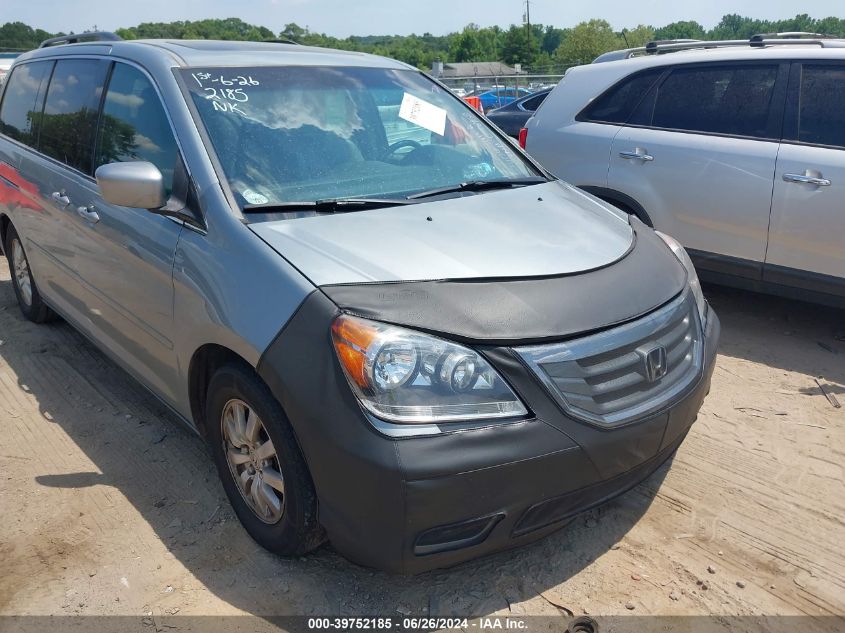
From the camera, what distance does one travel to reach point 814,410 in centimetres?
387

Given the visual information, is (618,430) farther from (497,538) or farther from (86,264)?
(86,264)

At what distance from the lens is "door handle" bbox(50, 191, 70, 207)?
390 cm

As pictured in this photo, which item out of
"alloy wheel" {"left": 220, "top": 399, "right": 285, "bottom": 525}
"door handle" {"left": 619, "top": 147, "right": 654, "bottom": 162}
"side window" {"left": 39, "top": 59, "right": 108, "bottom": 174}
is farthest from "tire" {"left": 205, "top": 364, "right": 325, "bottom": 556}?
"door handle" {"left": 619, "top": 147, "right": 654, "bottom": 162}

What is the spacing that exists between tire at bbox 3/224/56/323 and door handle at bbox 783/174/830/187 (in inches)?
189

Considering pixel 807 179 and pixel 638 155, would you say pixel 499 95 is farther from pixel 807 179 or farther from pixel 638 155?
pixel 807 179

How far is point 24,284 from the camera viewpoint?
5191mm

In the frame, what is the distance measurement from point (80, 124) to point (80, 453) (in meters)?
1.72

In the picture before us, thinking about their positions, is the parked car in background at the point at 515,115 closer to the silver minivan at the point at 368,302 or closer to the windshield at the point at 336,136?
the windshield at the point at 336,136

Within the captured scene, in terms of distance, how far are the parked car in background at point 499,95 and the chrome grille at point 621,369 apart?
24.1 m

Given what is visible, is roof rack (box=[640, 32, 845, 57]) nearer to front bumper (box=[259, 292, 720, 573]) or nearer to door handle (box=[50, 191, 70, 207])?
front bumper (box=[259, 292, 720, 573])

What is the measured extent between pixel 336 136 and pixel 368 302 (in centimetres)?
120

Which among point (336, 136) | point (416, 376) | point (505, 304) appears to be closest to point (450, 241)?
point (505, 304)

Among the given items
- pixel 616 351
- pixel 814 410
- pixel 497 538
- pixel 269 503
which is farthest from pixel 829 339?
pixel 269 503

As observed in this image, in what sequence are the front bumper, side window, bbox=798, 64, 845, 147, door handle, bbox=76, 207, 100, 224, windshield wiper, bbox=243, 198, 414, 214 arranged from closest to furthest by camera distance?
the front bumper < windshield wiper, bbox=243, 198, 414, 214 < door handle, bbox=76, 207, 100, 224 < side window, bbox=798, 64, 845, 147
